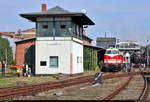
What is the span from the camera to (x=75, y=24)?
35031 mm

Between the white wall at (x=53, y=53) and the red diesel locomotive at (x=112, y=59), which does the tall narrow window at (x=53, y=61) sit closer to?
the white wall at (x=53, y=53)

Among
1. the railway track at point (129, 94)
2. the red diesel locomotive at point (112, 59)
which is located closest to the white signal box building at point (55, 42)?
the red diesel locomotive at point (112, 59)

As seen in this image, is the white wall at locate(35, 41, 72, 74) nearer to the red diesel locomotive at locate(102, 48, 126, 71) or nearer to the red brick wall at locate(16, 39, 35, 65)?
the red diesel locomotive at locate(102, 48, 126, 71)

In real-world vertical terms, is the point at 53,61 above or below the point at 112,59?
below

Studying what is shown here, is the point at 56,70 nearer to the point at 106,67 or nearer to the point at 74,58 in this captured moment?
the point at 74,58

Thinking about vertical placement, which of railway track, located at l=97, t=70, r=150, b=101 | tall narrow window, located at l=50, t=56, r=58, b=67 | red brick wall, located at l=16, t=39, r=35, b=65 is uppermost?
red brick wall, located at l=16, t=39, r=35, b=65

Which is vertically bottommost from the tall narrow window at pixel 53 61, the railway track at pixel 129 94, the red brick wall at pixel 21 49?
the railway track at pixel 129 94

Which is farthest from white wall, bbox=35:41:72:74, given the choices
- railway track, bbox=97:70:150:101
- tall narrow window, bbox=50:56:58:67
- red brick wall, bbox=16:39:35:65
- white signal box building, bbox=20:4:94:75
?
red brick wall, bbox=16:39:35:65

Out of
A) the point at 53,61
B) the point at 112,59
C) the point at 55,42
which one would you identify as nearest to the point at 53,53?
the point at 53,61

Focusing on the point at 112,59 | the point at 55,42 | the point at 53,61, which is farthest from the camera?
the point at 112,59

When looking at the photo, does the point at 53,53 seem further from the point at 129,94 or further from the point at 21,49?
the point at 21,49

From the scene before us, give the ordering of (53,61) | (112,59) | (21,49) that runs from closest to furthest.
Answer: (53,61)
(112,59)
(21,49)

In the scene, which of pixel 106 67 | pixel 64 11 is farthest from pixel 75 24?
pixel 106 67

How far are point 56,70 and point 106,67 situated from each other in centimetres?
1343
